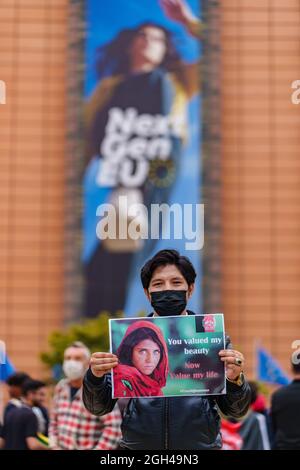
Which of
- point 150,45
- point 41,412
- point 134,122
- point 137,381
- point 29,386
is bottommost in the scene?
point 41,412

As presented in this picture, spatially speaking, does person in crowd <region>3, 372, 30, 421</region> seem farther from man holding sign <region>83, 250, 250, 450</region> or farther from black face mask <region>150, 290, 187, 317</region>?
black face mask <region>150, 290, 187, 317</region>

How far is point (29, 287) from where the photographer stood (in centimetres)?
4691

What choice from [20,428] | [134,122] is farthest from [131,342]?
[134,122]

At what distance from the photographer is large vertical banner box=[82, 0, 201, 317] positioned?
44.4 meters

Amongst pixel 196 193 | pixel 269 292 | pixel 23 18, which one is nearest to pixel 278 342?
pixel 269 292

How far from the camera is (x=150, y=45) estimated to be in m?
45.1

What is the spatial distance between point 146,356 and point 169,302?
0.26m

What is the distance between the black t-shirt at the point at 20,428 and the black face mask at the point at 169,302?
16.5ft

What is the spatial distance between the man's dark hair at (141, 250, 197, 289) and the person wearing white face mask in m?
3.96

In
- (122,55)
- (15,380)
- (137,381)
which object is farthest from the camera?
(122,55)

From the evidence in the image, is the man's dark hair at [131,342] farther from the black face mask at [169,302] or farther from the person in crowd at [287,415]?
the person in crowd at [287,415]

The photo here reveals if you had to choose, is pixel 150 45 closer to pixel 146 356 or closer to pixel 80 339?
pixel 80 339
